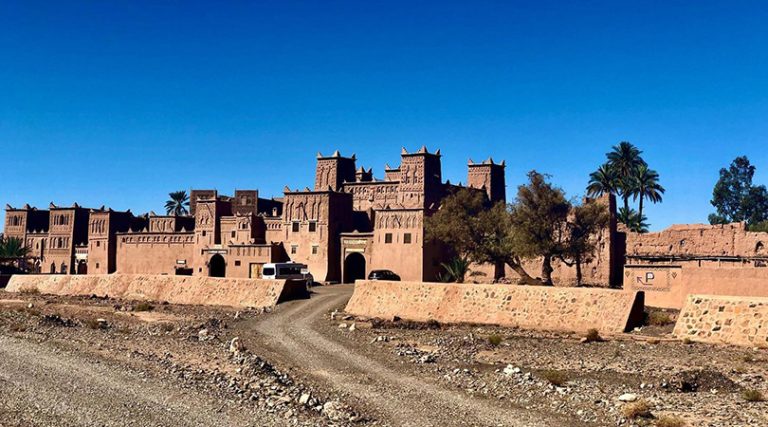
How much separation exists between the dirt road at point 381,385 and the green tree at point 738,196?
76.1 metres

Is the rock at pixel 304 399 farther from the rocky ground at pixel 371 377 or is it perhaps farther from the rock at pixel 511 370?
the rock at pixel 511 370

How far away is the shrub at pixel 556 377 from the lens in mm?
21016

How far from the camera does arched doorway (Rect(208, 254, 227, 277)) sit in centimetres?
6344

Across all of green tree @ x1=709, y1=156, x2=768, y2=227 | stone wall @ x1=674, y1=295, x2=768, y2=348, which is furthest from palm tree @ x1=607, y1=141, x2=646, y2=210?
stone wall @ x1=674, y1=295, x2=768, y2=348

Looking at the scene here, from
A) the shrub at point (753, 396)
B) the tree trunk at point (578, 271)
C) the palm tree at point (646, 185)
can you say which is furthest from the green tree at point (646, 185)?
the shrub at point (753, 396)

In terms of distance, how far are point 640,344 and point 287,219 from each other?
36.7 m

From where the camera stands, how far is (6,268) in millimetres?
71625

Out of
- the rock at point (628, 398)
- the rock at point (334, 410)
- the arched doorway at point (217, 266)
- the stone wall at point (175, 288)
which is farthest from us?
the arched doorway at point (217, 266)

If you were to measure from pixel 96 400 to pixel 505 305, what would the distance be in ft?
56.1

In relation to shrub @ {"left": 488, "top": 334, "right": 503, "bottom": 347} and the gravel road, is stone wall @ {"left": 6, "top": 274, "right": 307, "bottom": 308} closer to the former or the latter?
Answer: shrub @ {"left": 488, "top": 334, "right": 503, "bottom": 347}

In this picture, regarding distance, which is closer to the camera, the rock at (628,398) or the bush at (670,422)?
the bush at (670,422)

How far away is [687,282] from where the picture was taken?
34.2 metres

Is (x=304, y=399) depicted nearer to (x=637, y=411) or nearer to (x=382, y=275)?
(x=637, y=411)

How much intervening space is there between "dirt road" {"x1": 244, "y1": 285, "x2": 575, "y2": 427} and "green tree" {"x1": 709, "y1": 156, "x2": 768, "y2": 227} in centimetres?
7615
